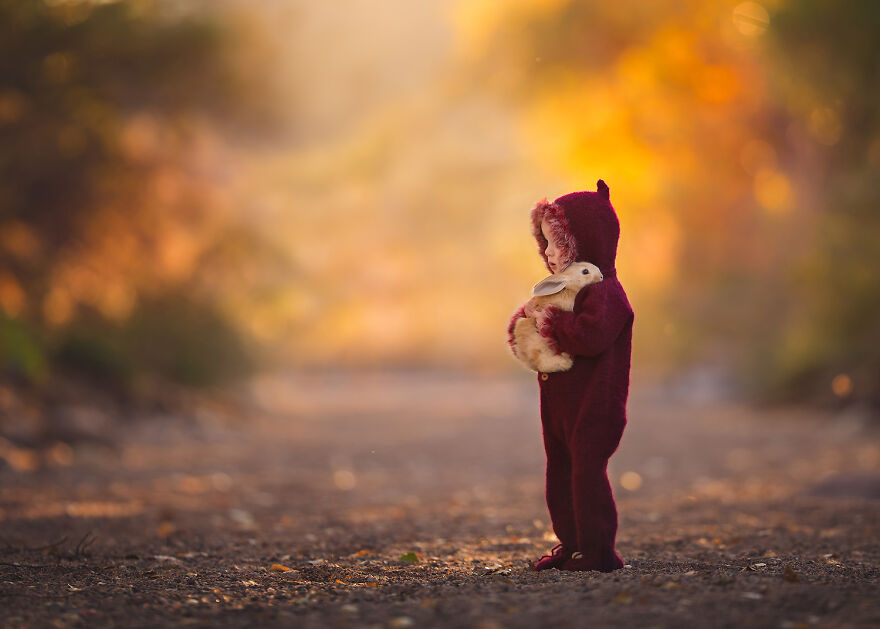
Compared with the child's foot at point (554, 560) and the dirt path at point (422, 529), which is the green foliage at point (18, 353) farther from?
the child's foot at point (554, 560)

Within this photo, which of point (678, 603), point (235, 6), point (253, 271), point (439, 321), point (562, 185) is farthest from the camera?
point (439, 321)

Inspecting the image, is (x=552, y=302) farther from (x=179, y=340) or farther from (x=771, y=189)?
(x=771, y=189)

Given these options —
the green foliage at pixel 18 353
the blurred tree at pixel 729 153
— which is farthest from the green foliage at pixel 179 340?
the blurred tree at pixel 729 153

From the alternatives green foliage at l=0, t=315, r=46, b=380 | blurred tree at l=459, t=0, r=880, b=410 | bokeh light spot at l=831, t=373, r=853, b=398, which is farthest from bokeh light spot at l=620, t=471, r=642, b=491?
green foliage at l=0, t=315, r=46, b=380

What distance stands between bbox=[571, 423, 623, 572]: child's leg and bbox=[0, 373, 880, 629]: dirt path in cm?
12

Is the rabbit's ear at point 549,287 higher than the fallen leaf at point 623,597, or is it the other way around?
the rabbit's ear at point 549,287

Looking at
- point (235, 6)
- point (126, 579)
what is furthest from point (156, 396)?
point (126, 579)

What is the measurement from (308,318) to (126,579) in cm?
2025

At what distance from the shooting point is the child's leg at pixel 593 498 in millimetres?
2945

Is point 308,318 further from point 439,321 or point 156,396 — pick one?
point 156,396

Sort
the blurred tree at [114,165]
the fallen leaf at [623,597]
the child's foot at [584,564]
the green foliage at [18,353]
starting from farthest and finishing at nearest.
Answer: the blurred tree at [114,165], the green foliage at [18,353], the child's foot at [584,564], the fallen leaf at [623,597]

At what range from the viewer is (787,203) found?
13.4 meters

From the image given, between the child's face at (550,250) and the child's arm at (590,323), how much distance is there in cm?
19

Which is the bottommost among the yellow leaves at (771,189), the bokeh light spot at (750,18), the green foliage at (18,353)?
the green foliage at (18,353)
